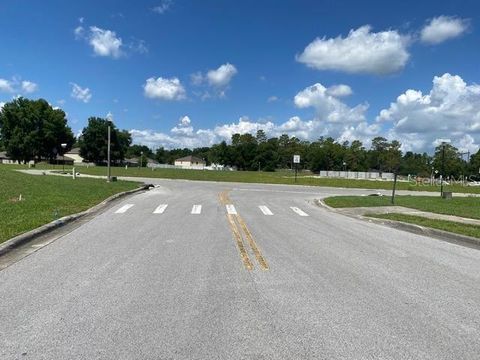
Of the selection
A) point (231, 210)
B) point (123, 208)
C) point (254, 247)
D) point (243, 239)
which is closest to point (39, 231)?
point (243, 239)

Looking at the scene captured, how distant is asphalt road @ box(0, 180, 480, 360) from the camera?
4848 mm

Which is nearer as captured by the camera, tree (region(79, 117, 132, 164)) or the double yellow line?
the double yellow line

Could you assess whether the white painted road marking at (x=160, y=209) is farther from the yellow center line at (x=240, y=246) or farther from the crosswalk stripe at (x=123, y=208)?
the yellow center line at (x=240, y=246)

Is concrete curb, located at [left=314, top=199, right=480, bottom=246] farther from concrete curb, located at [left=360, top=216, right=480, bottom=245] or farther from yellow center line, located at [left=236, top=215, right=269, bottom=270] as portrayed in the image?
yellow center line, located at [left=236, top=215, right=269, bottom=270]

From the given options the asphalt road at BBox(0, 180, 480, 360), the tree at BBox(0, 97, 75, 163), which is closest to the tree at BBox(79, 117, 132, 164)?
the tree at BBox(0, 97, 75, 163)

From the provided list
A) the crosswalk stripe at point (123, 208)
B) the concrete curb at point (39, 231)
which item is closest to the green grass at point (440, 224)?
the crosswalk stripe at point (123, 208)

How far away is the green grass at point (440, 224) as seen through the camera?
14094 mm

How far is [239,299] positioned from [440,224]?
11.4 m

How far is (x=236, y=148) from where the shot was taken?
17000 cm

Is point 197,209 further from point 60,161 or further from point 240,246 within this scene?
point 60,161

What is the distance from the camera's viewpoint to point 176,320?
219 inches

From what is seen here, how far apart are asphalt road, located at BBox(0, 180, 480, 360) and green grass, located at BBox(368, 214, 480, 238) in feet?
8.14

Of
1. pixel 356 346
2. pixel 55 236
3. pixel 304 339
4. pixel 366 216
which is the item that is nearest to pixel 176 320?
pixel 304 339

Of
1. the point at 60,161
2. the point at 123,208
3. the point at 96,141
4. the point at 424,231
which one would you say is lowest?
the point at 123,208
